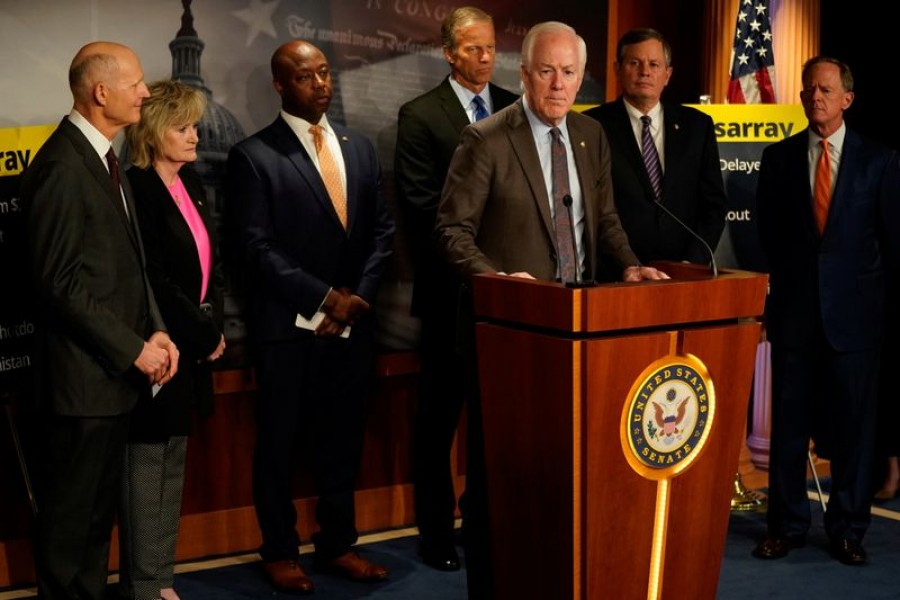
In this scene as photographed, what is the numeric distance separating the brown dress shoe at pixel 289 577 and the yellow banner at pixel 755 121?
255 centimetres

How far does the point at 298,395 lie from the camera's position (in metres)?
4.34

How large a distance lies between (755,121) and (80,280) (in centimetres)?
317

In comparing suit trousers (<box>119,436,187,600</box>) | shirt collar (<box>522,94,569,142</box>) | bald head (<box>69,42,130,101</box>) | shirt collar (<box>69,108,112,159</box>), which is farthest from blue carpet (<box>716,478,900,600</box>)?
bald head (<box>69,42,130,101</box>)

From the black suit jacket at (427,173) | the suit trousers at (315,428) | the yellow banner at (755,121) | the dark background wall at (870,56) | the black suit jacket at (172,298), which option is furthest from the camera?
the dark background wall at (870,56)

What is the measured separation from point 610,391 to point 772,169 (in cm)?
230

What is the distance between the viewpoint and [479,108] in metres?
4.63

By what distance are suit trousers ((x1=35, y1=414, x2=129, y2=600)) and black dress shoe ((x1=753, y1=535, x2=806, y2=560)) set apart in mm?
2449

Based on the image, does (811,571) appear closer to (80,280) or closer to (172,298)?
(172,298)

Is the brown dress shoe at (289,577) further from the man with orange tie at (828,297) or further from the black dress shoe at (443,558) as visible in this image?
the man with orange tie at (828,297)

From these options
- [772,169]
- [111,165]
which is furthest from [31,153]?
[772,169]

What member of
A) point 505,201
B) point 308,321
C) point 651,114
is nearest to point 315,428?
point 308,321

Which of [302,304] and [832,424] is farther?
[832,424]

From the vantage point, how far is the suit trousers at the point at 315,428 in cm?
431

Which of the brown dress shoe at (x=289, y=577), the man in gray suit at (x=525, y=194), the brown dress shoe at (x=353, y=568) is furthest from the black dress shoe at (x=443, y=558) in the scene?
the man in gray suit at (x=525, y=194)
